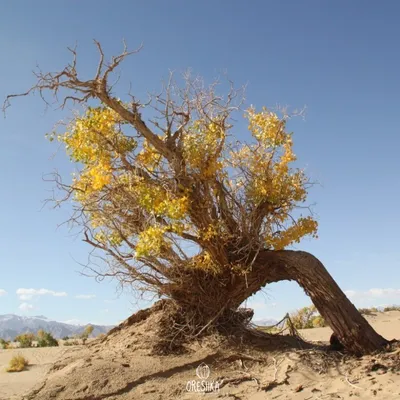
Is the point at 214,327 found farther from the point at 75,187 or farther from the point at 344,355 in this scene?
the point at 75,187

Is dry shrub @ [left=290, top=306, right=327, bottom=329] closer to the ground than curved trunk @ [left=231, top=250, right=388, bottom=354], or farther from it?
farther from it

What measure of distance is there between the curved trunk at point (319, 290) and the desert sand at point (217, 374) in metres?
0.52

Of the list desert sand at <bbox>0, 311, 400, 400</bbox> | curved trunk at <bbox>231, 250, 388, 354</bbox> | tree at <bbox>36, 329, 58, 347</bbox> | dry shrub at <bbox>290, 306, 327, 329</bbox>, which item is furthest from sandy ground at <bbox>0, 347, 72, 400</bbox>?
dry shrub at <bbox>290, 306, 327, 329</bbox>

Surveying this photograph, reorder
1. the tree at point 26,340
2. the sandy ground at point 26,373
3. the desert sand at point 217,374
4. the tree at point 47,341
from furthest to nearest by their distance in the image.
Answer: the tree at point 26,340
the tree at point 47,341
the sandy ground at point 26,373
the desert sand at point 217,374

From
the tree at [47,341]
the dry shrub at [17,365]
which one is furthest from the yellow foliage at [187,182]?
the tree at [47,341]

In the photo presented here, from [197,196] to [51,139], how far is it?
143 inches

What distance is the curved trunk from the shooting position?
9.78m

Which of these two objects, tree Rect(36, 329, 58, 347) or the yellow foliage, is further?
tree Rect(36, 329, 58, 347)

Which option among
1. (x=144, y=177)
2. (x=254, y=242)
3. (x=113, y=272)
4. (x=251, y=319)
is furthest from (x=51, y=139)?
(x=251, y=319)

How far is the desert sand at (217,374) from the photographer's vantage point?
307 inches

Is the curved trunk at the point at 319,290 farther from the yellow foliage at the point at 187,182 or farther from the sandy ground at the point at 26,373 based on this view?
the sandy ground at the point at 26,373

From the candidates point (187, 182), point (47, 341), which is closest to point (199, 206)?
point (187, 182)

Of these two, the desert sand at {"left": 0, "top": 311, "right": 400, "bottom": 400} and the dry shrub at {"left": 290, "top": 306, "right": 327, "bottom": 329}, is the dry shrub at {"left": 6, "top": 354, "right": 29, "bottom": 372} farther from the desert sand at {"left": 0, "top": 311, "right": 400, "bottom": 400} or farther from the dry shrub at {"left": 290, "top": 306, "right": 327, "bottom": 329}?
the dry shrub at {"left": 290, "top": 306, "right": 327, "bottom": 329}

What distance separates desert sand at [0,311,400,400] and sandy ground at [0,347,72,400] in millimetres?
88
